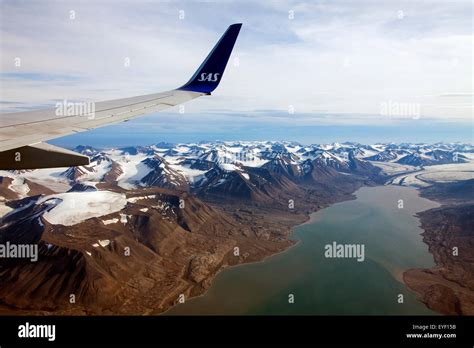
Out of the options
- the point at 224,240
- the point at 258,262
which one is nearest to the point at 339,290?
the point at 258,262

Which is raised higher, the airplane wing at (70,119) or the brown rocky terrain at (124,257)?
the airplane wing at (70,119)

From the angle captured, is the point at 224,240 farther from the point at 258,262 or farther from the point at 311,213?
the point at 311,213

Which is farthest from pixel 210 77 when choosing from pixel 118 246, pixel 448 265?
pixel 448 265

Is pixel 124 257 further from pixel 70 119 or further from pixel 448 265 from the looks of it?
pixel 448 265

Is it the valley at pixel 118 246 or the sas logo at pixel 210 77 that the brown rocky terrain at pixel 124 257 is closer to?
the valley at pixel 118 246

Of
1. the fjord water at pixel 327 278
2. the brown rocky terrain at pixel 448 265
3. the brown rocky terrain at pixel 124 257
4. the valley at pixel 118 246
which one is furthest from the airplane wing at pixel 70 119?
the brown rocky terrain at pixel 448 265

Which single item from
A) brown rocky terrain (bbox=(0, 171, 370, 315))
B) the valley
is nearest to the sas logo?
the valley

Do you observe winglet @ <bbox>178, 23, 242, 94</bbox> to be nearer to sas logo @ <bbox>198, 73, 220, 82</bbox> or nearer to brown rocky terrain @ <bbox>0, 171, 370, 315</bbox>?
sas logo @ <bbox>198, 73, 220, 82</bbox>
